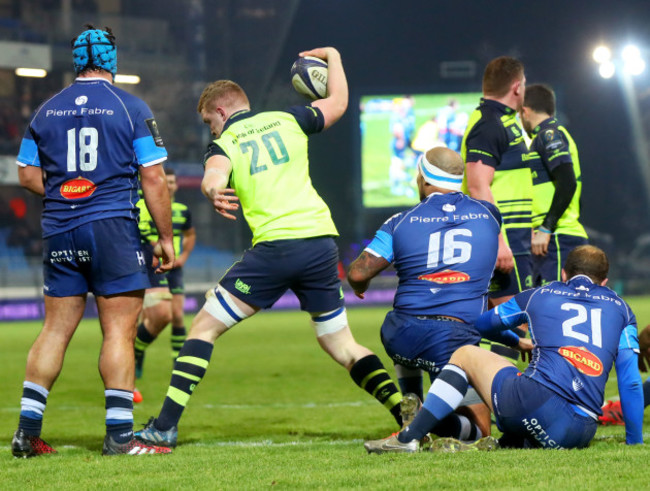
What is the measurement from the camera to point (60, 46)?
32.8 meters

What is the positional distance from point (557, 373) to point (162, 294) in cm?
585

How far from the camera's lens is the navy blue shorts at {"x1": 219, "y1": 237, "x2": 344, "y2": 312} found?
504cm

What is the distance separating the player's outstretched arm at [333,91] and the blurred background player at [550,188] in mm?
1842

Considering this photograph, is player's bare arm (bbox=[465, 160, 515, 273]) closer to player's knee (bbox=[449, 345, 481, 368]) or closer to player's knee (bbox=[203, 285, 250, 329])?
player's knee (bbox=[449, 345, 481, 368])

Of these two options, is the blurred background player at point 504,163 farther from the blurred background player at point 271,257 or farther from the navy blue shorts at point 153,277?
the navy blue shorts at point 153,277

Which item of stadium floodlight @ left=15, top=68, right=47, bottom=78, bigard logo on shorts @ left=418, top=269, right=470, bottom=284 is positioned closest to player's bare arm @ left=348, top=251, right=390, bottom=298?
bigard logo on shorts @ left=418, top=269, right=470, bottom=284

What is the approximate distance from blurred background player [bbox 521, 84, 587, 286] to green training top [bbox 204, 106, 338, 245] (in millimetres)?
2111

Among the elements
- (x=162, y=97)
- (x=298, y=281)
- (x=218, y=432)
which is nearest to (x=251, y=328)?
(x=218, y=432)

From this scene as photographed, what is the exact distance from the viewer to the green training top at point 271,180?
16.7 feet

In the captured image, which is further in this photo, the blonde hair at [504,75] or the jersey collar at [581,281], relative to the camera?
the blonde hair at [504,75]

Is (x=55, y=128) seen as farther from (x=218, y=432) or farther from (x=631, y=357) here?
(x=631, y=357)

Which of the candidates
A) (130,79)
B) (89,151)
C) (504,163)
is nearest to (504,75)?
(504,163)

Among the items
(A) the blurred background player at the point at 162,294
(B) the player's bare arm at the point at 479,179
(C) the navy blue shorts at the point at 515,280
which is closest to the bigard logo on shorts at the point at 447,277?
(C) the navy blue shorts at the point at 515,280

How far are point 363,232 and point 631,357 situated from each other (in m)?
28.6
